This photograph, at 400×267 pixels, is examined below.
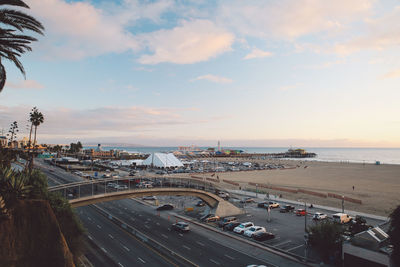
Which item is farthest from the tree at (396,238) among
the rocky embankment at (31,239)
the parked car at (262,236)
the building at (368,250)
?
the rocky embankment at (31,239)

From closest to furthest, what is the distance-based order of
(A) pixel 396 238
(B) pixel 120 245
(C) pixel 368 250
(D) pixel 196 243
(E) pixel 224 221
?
(A) pixel 396 238 → (C) pixel 368 250 → (B) pixel 120 245 → (D) pixel 196 243 → (E) pixel 224 221

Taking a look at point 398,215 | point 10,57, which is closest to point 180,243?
point 398,215

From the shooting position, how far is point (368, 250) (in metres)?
21.7

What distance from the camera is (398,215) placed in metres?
18.5

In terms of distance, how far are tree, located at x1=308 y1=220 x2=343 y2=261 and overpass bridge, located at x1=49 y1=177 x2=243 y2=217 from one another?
17941 millimetres

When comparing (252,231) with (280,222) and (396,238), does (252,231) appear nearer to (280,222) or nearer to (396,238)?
(280,222)

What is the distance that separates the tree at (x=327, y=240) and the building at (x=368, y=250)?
1.95m

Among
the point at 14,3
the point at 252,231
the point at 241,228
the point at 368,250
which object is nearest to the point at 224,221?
the point at 241,228

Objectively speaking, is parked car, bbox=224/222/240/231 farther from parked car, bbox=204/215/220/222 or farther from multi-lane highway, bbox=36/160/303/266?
parked car, bbox=204/215/220/222

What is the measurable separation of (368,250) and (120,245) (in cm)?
2521

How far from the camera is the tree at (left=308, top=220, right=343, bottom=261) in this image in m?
25.5

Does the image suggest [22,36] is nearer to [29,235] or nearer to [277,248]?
[29,235]

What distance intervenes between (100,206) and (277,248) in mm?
35402

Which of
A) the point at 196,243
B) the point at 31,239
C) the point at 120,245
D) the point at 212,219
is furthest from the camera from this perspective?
the point at 212,219
